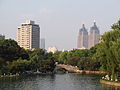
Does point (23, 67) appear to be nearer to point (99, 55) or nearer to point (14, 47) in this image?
point (14, 47)

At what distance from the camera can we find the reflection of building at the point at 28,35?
130762 mm

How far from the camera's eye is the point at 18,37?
13575 centimetres

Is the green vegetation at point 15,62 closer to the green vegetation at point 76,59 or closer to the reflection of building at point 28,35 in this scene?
the green vegetation at point 76,59

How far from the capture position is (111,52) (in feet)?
121

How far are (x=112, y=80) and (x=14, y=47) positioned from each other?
1110 inches

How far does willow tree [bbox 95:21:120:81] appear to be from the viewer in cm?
3597

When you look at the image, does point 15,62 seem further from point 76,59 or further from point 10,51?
point 76,59

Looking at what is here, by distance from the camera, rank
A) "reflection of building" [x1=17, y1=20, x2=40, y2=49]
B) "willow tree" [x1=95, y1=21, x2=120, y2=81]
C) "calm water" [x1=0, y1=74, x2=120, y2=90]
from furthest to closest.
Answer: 1. "reflection of building" [x1=17, y1=20, x2=40, y2=49]
2. "willow tree" [x1=95, y1=21, x2=120, y2=81]
3. "calm water" [x1=0, y1=74, x2=120, y2=90]

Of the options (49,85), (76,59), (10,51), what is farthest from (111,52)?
(76,59)

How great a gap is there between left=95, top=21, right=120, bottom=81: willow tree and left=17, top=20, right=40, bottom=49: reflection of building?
9240 cm

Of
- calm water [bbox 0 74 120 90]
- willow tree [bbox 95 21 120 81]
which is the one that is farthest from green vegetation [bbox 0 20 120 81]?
calm water [bbox 0 74 120 90]

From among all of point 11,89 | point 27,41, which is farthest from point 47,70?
point 27,41

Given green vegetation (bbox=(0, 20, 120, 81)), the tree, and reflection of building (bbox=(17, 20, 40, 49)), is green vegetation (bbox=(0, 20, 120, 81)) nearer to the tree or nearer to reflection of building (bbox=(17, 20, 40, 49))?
the tree

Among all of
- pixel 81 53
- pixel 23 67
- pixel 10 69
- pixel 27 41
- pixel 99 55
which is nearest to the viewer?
pixel 99 55
